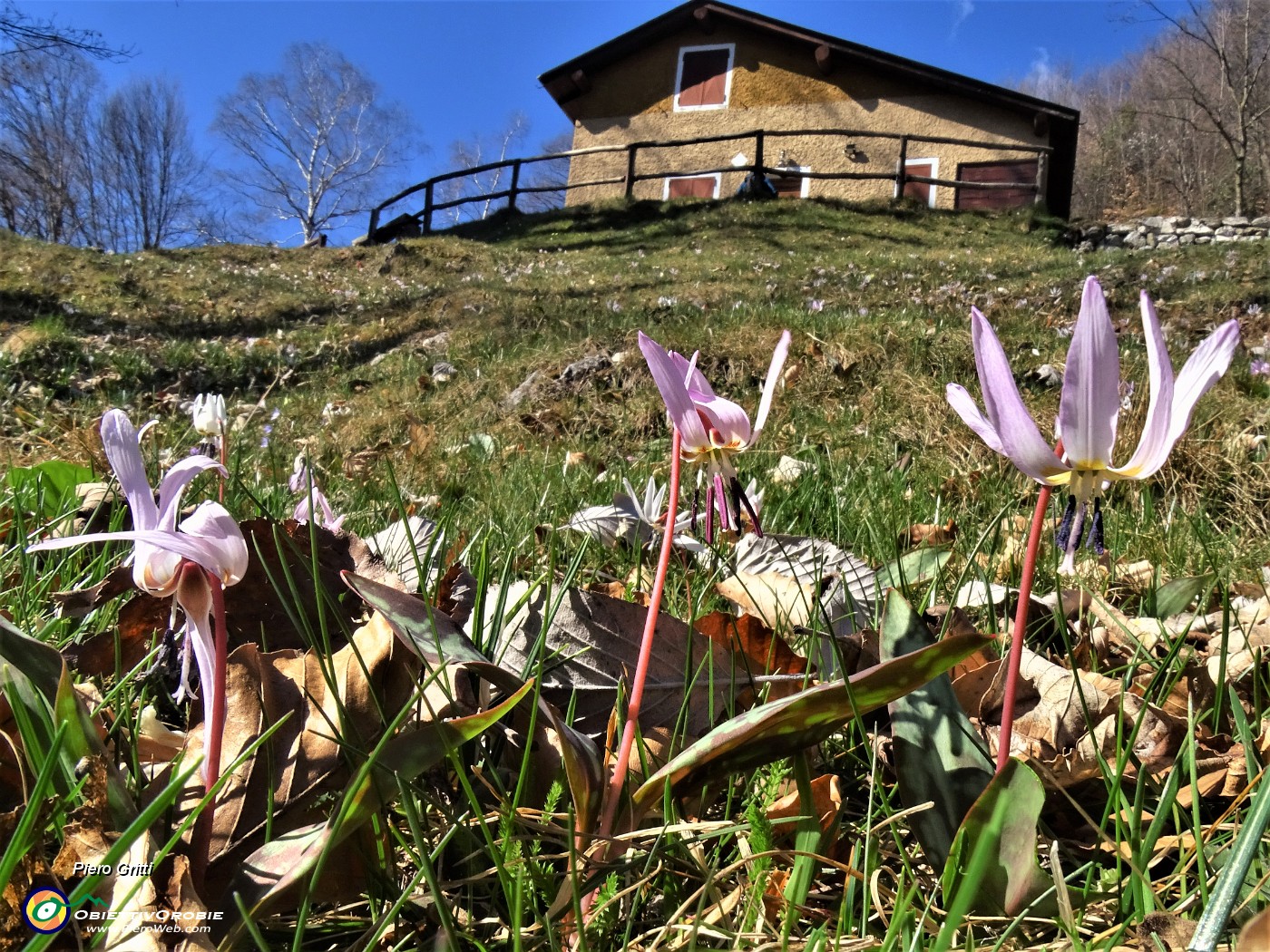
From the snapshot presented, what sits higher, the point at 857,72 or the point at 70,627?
the point at 857,72

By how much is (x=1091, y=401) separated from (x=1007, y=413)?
0.26 feet

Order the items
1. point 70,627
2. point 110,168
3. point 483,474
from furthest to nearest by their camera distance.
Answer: point 110,168 → point 483,474 → point 70,627

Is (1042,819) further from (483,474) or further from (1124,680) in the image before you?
(483,474)

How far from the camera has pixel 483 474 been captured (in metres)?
3.22

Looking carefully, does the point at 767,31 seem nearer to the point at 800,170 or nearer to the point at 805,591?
the point at 800,170

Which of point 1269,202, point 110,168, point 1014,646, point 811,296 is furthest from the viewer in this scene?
point 110,168

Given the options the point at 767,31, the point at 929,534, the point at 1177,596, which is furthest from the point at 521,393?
the point at 767,31

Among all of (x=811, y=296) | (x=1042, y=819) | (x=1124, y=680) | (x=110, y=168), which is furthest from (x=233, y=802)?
(x=110, y=168)

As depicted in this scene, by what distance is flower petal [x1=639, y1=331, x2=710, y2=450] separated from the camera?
817 millimetres

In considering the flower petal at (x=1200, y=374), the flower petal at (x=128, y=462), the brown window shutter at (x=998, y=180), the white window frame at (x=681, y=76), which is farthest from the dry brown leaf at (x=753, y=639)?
the white window frame at (x=681, y=76)

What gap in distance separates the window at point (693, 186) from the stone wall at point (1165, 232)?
9457 mm

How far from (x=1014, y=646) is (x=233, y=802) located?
2.48 ft

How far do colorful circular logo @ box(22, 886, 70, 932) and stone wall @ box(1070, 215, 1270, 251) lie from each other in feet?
62.5

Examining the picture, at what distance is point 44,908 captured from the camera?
62 centimetres
